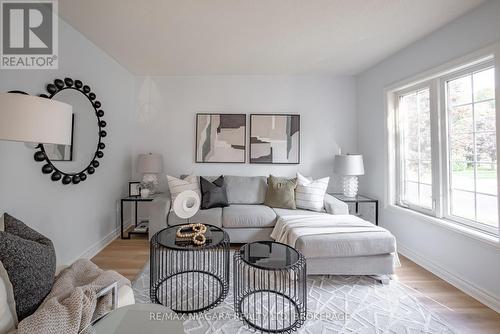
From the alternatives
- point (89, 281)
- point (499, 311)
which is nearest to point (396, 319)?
point (499, 311)

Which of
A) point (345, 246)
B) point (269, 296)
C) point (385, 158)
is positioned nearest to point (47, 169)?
point (269, 296)

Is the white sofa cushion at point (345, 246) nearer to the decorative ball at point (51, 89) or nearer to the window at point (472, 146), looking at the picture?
the window at point (472, 146)

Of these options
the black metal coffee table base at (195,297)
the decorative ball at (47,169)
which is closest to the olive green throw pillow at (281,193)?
the black metal coffee table base at (195,297)

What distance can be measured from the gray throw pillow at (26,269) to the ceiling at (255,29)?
1.95 meters

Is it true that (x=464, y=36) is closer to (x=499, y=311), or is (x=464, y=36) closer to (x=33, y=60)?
(x=499, y=311)

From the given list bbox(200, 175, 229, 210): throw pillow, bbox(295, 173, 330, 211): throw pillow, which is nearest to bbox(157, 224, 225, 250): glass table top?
bbox(200, 175, 229, 210): throw pillow

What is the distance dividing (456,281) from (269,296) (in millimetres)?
1793

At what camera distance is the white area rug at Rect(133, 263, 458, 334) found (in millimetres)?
1562

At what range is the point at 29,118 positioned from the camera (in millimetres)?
1159

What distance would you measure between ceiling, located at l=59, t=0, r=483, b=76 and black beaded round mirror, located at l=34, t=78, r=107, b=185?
2.17ft

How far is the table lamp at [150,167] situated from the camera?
10.6 feet

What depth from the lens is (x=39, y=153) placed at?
1.90 m

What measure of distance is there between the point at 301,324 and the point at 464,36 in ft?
9.27

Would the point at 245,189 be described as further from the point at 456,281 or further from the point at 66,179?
the point at 456,281
